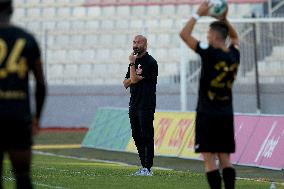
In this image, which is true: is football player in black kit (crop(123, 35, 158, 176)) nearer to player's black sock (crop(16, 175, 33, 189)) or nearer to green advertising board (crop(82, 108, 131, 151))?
green advertising board (crop(82, 108, 131, 151))

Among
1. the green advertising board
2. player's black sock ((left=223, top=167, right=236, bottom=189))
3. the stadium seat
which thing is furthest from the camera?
the stadium seat

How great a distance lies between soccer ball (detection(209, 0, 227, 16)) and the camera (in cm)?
1139

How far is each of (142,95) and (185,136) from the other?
5058mm

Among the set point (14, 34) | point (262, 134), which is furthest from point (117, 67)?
point (14, 34)

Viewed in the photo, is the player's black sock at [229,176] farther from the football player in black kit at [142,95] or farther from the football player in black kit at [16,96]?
the football player in black kit at [142,95]

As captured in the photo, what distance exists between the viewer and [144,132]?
58.3ft

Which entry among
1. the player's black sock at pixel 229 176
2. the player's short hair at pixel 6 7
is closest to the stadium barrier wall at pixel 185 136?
the player's black sock at pixel 229 176

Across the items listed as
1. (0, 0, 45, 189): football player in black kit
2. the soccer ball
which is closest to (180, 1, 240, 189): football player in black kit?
the soccer ball

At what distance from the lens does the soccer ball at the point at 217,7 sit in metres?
11.4

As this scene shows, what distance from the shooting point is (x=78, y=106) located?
3538 centimetres

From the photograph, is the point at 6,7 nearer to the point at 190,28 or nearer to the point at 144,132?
the point at 190,28

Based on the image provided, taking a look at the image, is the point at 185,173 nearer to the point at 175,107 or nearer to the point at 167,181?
the point at 167,181

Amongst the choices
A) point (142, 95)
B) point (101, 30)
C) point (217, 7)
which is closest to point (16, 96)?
point (217, 7)

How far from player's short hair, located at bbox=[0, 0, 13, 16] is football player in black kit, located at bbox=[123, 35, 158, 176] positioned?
8.44 metres
